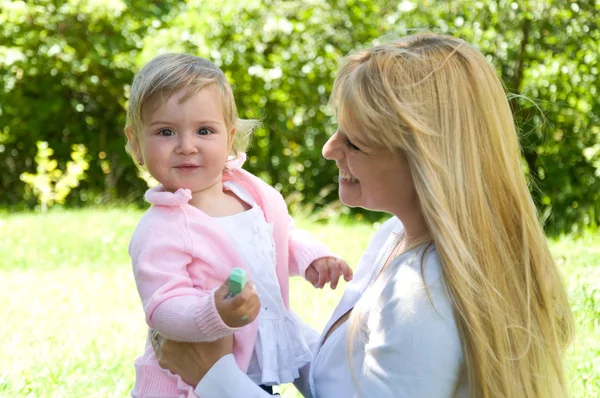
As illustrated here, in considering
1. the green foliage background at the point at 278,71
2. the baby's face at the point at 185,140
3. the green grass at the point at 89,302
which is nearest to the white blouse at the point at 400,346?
the baby's face at the point at 185,140

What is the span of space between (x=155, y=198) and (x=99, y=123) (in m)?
8.70

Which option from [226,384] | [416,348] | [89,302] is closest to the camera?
[416,348]

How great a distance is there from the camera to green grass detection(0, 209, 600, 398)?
12.5 feet

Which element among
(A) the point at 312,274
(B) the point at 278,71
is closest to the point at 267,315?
(A) the point at 312,274

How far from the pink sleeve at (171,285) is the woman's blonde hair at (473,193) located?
1.75 ft

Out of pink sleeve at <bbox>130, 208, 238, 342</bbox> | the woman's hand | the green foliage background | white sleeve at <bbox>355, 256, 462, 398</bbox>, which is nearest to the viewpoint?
white sleeve at <bbox>355, 256, 462, 398</bbox>

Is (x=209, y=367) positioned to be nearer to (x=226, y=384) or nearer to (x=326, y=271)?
(x=226, y=384)

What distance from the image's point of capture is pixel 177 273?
228cm

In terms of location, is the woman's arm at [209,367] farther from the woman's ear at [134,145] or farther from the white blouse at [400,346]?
the woman's ear at [134,145]

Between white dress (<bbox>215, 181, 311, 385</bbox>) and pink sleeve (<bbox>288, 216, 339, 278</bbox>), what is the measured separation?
0.40 ft

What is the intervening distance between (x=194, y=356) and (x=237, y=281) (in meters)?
0.37

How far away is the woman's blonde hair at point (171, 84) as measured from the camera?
2.38 m

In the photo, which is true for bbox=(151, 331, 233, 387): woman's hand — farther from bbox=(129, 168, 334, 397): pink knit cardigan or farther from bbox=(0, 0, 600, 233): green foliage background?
bbox=(0, 0, 600, 233): green foliage background

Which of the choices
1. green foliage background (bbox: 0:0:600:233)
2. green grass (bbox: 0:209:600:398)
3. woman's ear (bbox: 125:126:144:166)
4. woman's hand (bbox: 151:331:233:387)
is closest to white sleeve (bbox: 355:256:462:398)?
woman's hand (bbox: 151:331:233:387)
